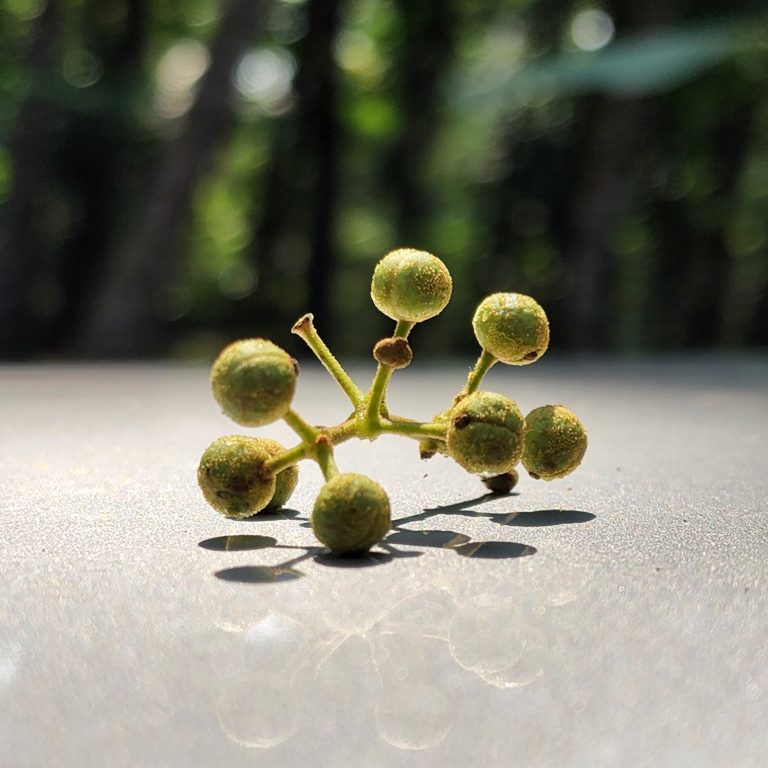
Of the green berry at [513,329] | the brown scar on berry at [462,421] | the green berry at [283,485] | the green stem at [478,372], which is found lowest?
the green berry at [283,485]

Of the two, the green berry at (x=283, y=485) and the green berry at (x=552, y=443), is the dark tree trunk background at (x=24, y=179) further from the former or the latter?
the green berry at (x=552, y=443)

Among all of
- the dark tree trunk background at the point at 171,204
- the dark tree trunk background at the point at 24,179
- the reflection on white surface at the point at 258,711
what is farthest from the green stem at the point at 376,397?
the dark tree trunk background at the point at 24,179

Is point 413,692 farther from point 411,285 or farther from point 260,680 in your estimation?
point 411,285

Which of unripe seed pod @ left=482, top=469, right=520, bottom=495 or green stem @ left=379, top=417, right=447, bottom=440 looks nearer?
green stem @ left=379, top=417, right=447, bottom=440

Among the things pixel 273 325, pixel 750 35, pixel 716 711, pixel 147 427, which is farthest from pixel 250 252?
pixel 716 711

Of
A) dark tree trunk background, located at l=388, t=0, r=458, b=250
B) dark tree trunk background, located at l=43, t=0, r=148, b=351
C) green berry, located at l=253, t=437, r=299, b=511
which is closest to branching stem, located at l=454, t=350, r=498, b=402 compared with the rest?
green berry, located at l=253, t=437, r=299, b=511

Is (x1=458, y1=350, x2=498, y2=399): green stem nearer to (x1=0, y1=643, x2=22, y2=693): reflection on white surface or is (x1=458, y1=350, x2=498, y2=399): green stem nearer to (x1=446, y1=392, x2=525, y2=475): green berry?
(x1=446, y1=392, x2=525, y2=475): green berry

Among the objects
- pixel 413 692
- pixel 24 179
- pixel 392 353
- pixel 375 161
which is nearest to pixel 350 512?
pixel 392 353

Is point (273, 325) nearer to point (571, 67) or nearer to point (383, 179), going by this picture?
point (383, 179)
